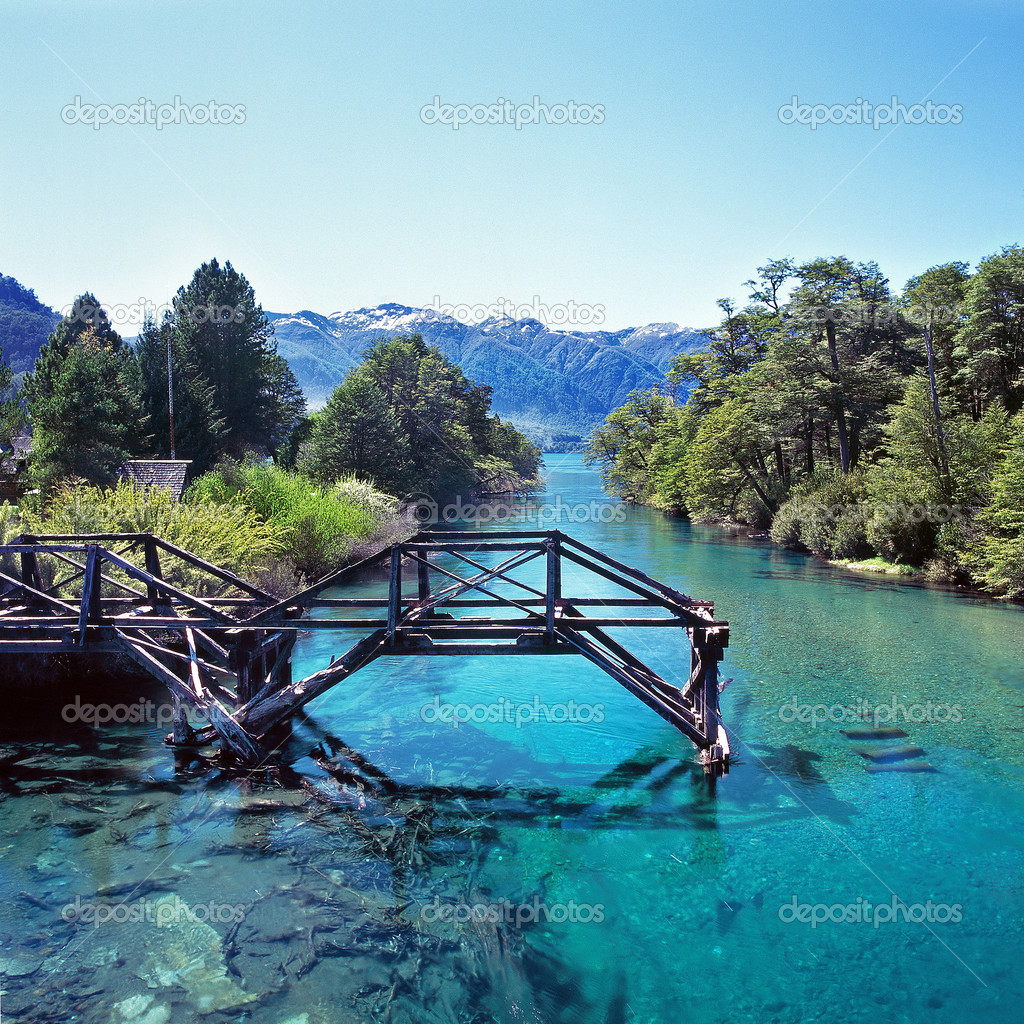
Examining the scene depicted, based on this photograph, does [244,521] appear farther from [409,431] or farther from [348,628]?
[409,431]

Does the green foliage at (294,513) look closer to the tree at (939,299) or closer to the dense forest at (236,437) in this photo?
the dense forest at (236,437)

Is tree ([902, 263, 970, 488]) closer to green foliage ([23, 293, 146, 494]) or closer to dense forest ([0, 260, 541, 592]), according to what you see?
dense forest ([0, 260, 541, 592])

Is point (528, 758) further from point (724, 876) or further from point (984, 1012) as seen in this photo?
point (984, 1012)

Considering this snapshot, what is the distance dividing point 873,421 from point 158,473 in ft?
120

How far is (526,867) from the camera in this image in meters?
9.50

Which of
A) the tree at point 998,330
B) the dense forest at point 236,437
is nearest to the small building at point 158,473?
the dense forest at point 236,437

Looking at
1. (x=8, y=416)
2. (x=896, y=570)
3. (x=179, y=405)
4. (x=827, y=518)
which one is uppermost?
(x=179, y=405)

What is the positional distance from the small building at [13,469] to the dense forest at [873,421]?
127ft

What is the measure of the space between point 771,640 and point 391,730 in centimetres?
1232

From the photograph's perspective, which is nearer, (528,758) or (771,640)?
(528,758)

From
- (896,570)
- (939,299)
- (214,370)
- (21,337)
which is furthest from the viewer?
(21,337)

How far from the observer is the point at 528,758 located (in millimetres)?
12953

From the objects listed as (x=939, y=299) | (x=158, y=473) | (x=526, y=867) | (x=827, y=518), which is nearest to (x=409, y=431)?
(x=158, y=473)

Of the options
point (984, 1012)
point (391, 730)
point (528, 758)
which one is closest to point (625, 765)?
point (528, 758)
